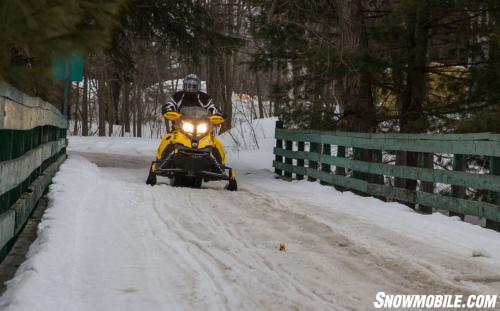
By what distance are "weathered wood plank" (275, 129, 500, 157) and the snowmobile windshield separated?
2608mm

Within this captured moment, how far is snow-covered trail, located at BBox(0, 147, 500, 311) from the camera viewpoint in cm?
440

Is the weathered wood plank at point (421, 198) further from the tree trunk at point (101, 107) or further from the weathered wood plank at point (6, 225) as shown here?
the tree trunk at point (101, 107)

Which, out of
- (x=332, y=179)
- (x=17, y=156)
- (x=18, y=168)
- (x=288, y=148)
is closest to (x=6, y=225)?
(x=18, y=168)

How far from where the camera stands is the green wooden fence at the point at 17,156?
4953mm

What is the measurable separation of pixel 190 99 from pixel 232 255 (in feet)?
22.5

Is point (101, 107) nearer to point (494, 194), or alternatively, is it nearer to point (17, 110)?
point (494, 194)

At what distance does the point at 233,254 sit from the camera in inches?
226

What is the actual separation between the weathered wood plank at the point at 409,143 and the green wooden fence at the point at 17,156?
5.12 metres

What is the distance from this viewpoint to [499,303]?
4574 mm

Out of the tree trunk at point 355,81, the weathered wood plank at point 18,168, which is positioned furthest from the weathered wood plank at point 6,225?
the tree trunk at point 355,81

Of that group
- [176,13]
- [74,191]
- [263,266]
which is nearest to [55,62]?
[263,266]

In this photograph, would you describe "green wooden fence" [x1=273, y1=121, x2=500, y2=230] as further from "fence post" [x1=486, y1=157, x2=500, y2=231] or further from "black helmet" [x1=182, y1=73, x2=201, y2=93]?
"black helmet" [x1=182, y1=73, x2=201, y2=93]

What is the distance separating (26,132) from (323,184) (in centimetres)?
755

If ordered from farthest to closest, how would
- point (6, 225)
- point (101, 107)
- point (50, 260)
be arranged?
point (101, 107)
point (6, 225)
point (50, 260)
